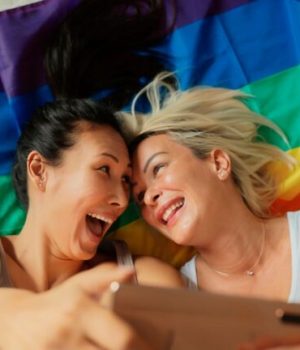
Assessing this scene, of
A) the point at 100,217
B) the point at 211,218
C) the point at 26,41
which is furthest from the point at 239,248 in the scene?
the point at 26,41

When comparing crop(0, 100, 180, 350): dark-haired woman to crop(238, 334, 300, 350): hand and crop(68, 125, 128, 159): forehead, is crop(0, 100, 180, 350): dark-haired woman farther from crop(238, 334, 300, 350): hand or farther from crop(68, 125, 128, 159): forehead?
crop(238, 334, 300, 350): hand

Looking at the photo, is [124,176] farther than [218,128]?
No

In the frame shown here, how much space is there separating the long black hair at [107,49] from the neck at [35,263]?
0.38m

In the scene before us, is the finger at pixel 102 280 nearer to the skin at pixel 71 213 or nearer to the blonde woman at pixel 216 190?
the skin at pixel 71 213

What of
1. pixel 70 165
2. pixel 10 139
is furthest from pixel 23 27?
pixel 70 165

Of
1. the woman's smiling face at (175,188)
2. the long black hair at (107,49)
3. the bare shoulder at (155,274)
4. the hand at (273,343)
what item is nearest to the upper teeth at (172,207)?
the woman's smiling face at (175,188)

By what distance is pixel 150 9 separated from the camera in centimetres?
159

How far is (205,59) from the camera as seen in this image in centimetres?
160

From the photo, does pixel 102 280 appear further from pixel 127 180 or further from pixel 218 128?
pixel 218 128

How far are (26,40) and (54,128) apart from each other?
340 mm

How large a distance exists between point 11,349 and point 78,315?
0.19m

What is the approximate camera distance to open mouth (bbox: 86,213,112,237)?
1.28 meters

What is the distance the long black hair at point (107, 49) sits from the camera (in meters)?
1.50

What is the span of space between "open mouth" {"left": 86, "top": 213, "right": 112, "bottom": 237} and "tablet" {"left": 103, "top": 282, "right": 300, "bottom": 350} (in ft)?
1.40
